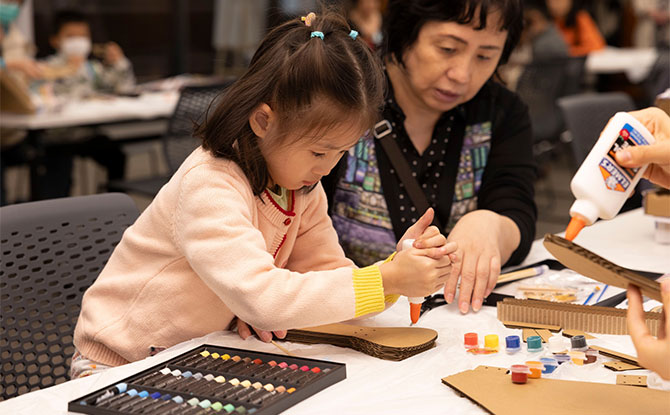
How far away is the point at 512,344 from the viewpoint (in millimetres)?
1193

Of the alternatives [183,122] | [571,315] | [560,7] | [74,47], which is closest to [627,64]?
[560,7]

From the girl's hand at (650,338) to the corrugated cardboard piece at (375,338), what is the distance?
349 millimetres


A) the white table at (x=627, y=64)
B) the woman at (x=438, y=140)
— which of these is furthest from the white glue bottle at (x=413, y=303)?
the white table at (x=627, y=64)

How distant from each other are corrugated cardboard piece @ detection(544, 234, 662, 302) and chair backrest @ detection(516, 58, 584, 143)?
13.1 ft

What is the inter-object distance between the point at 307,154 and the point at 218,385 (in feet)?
1.31

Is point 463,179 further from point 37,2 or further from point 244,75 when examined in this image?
point 37,2

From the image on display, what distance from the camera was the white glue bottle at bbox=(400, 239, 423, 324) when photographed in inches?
→ 49.4

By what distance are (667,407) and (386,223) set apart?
3.25ft

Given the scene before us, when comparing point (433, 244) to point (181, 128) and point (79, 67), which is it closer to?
point (181, 128)

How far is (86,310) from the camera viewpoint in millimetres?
1414

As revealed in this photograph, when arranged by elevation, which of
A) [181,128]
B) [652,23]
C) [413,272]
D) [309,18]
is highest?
[652,23]

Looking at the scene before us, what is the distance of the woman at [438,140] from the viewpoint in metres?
1.77

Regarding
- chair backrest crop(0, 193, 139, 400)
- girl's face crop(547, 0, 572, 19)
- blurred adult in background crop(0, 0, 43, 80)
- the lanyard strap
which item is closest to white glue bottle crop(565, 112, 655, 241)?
the lanyard strap

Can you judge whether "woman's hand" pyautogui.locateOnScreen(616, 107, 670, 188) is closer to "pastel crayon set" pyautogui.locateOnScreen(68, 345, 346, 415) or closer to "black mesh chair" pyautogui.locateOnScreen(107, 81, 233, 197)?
"pastel crayon set" pyautogui.locateOnScreen(68, 345, 346, 415)
